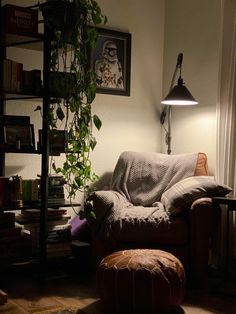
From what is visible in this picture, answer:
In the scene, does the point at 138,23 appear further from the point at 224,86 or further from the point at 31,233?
the point at 31,233

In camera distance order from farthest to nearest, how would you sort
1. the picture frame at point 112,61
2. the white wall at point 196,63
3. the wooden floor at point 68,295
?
the picture frame at point 112,61 < the white wall at point 196,63 < the wooden floor at point 68,295

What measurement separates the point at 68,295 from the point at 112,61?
6.95ft

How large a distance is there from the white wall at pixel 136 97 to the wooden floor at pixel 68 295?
1.13 metres

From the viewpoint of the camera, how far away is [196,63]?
401cm

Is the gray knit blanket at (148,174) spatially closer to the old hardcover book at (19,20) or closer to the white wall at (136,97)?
the white wall at (136,97)

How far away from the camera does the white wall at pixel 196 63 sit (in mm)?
3859

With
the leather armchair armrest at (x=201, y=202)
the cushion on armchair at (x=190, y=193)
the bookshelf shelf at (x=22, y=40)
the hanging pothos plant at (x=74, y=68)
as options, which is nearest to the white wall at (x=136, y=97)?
the hanging pothos plant at (x=74, y=68)

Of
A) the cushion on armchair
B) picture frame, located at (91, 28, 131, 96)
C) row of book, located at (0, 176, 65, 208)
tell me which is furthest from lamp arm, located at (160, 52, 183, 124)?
row of book, located at (0, 176, 65, 208)

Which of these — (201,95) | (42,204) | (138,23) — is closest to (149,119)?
(201,95)

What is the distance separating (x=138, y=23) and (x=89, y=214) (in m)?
1.98

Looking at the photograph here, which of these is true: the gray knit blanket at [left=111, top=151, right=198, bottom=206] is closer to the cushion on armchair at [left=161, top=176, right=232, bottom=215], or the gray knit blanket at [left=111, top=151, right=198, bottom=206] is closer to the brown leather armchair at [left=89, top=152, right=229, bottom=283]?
the brown leather armchair at [left=89, top=152, right=229, bottom=283]

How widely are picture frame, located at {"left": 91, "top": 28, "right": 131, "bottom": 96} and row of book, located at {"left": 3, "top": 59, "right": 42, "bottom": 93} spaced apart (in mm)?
1004

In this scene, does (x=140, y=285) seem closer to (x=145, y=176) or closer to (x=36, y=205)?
(x=36, y=205)

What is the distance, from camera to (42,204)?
3.05 m
